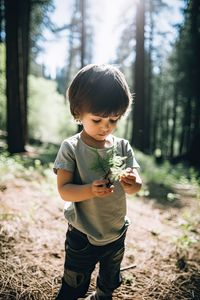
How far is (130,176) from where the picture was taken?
5.98ft

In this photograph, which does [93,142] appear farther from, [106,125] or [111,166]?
[111,166]

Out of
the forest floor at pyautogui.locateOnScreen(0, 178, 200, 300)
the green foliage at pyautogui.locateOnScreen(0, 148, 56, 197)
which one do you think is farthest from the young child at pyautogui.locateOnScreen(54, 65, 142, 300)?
the green foliage at pyautogui.locateOnScreen(0, 148, 56, 197)

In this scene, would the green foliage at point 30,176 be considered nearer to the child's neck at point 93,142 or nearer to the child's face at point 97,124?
the child's neck at point 93,142

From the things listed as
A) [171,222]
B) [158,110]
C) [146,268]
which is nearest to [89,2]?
[158,110]

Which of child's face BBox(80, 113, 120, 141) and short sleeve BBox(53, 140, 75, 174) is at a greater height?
child's face BBox(80, 113, 120, 141)

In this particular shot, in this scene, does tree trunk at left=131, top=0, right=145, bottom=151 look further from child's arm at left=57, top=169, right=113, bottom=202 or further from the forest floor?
child's arm at left=57, top=169, right=113, bottom=202

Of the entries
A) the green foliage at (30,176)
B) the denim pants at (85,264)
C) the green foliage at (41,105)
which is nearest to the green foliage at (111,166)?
the denim pants at (85,264)

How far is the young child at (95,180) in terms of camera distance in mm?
1863

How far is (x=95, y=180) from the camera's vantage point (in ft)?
6.05

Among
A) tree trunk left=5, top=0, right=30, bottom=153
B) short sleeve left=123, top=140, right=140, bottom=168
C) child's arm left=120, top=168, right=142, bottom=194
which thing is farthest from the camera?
tree trunk left=5, top=0, right=30, bottom=153

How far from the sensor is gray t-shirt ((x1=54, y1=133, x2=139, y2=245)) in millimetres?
2021

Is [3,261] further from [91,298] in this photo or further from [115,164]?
[115,164]

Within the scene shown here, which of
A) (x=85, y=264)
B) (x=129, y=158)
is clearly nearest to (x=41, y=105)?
(x=129, y=158)

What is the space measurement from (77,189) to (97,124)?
0.47 meters
